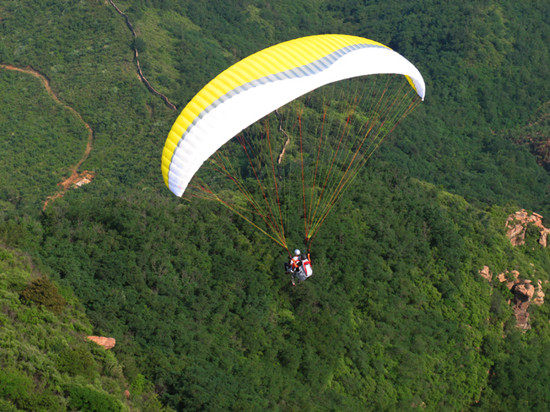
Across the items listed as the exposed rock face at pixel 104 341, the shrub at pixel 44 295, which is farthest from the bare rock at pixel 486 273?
the shrub at pixel 44 295

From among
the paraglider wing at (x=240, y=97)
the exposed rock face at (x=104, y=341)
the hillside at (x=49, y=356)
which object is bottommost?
the exposed rock face at (x=104, y=341)

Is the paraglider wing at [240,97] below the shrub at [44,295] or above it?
above

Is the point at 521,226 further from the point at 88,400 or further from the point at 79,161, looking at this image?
the point at 88,400

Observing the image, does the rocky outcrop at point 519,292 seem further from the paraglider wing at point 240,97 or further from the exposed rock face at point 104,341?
the exposed rock face at point 104,341

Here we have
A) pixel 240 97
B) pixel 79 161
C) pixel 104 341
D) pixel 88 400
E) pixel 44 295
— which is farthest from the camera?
pixel 79 161

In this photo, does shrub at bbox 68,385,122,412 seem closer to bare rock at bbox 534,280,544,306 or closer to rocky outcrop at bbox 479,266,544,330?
rocky outcrop at bbox 479,266,544,330

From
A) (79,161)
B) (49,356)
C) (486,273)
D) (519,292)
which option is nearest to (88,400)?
(49,356)

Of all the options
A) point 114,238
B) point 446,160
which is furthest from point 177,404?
point 446,160

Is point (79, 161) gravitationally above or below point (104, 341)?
below
